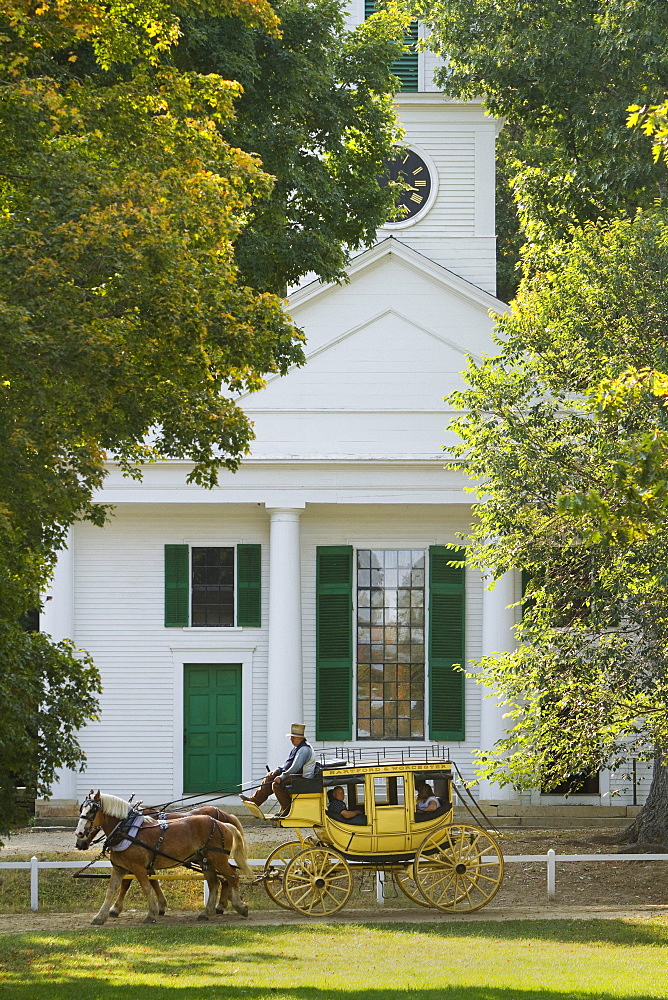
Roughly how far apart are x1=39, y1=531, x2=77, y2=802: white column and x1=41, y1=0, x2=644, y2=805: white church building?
0.12 feet

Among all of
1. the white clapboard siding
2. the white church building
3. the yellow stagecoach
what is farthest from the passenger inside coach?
the white clapboard siding

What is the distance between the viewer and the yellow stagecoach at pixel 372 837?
14.9 metres

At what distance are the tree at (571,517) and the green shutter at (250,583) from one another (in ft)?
23.8

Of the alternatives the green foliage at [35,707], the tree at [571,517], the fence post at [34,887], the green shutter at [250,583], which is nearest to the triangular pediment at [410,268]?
the green shutter at [250,583]

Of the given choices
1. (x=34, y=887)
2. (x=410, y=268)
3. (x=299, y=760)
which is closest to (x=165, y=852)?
(x=299, y=760)

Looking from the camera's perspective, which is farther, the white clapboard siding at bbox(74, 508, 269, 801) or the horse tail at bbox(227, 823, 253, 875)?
the white clapboard siding at bbox(74, 508, 269, 801)

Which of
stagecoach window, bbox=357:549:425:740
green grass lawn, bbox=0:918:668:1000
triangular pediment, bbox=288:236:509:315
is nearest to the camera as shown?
green grass lawn, bbox=0:918:668:1000

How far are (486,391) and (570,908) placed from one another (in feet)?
20.5

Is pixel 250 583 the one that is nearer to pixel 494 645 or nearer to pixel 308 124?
pixel 494 645

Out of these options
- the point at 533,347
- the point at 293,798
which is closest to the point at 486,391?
the point at 533,347

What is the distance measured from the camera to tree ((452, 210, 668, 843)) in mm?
15898

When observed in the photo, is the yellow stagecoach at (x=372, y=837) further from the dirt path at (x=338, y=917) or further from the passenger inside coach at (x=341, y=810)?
the dirt path at (x=338, y=917)

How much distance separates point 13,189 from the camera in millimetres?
10195

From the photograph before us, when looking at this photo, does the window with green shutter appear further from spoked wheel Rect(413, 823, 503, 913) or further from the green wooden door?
spoked wheel Rect(413, 823, 503, 913)
